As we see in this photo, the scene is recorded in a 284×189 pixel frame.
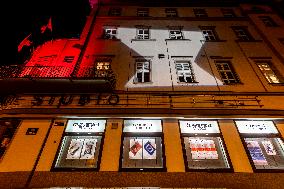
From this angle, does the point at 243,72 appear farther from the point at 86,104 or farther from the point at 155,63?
the point at 86,104

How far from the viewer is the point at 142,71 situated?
1589 centimetres

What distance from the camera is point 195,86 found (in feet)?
48.2

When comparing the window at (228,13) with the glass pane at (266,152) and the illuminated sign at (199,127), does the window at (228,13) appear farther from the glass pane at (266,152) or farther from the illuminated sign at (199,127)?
the glass pane at (266,152)

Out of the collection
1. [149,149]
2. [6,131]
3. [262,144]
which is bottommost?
[149,149]

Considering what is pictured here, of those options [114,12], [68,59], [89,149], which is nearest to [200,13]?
[114,12]

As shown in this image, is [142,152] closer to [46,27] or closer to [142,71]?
[142,71]

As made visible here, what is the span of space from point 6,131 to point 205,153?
9.67 m

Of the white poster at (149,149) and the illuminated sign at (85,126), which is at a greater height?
the illuminated sign at (85,126)

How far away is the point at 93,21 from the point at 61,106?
8.86 metres

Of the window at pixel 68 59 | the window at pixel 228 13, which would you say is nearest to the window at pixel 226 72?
the window at pixel 228 13

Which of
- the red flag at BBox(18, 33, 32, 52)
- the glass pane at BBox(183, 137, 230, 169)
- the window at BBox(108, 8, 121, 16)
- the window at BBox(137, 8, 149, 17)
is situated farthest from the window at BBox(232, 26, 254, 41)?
the red flag at BBox(18, 33, 32, 52)

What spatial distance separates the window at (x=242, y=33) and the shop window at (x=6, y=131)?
15518 mm

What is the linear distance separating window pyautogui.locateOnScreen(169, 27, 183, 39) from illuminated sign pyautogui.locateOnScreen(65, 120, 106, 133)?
9042mm

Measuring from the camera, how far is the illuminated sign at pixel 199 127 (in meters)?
12.5
